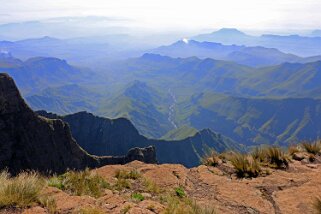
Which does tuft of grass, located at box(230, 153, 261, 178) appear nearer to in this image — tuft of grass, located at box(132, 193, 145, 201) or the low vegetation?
Answer: the low vegetation

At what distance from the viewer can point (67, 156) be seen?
88938 mm

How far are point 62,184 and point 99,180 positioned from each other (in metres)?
1.03

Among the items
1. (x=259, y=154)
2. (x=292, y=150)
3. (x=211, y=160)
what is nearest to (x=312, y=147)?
(x=292, y=150)

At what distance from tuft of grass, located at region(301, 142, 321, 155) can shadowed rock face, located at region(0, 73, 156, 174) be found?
63.2 metres

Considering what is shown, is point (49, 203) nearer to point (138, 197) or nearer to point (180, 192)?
point (138, 197)

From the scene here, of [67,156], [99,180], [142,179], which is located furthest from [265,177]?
[67,156]

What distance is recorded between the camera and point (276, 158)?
1386 centimetres

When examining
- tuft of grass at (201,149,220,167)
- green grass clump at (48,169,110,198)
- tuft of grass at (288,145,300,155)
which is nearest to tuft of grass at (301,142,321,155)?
tuft of grass at (288,145,300,155)

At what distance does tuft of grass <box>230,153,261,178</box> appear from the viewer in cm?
1245

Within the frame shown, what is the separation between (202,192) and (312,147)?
7.03m

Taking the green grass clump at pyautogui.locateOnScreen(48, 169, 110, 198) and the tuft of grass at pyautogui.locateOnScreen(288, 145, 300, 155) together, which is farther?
the tuft of grass at pyautogui.locateOnScreen(288, 145, 300, 155)

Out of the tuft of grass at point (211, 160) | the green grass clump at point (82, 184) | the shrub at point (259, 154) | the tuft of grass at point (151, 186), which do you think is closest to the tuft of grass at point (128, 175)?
the tuft of grass at point (151, 186)

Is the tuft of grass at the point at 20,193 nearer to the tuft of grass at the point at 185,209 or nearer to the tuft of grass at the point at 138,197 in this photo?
the tuft of grass at the point at 138,197

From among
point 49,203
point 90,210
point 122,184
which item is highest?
point 90,210
